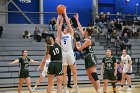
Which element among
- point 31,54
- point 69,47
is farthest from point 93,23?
point 69,47

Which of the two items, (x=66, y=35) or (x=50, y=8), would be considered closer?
(x=66, y=35)

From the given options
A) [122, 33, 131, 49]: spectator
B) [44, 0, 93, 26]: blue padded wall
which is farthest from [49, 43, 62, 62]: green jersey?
[44, 0, 93, 26]: blue padded wall

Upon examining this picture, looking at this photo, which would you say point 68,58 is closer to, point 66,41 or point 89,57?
point 66,41

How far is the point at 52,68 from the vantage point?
1055 centimetres

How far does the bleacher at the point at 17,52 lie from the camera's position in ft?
65.1

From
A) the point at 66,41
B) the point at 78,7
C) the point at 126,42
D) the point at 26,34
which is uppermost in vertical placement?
the point at 78,7

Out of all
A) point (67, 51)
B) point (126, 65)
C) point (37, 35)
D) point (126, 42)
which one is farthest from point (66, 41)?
point (126, 42)

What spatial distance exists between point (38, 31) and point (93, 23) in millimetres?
6195

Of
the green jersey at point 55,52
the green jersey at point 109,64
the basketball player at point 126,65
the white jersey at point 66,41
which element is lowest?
the basketball player at point 126,65

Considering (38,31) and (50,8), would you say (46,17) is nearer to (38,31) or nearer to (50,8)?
(50,8)

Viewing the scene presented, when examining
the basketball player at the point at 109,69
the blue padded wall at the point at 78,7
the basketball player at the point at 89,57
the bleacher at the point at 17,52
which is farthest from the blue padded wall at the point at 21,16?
the basketball player at the point at 89,57

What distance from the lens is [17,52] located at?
21.6 m

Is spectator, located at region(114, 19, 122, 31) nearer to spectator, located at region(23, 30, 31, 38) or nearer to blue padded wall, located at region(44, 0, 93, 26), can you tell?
blue padded wall, located at region(44, 0, 93, 26)

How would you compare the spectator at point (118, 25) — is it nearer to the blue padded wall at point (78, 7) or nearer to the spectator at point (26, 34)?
the blue padded wall at point (78, 7)
